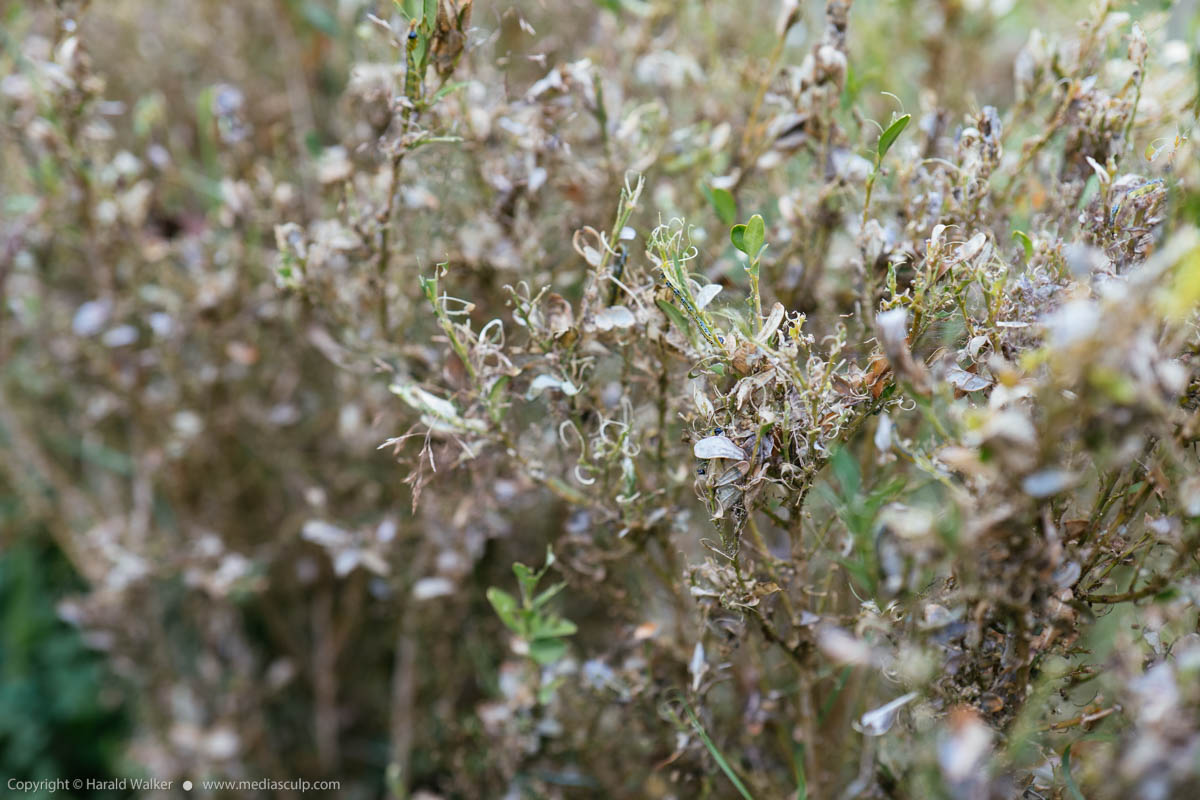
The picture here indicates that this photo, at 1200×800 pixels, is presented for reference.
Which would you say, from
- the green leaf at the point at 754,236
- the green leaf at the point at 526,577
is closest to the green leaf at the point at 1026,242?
the green leaf at the point at 754,236

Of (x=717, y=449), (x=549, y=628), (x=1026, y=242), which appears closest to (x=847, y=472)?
(x=717, y=449)

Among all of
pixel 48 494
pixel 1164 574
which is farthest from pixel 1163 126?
pixel 48 494

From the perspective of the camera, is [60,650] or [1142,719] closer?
[1142,719]

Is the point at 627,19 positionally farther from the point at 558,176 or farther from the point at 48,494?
the point at 48,494

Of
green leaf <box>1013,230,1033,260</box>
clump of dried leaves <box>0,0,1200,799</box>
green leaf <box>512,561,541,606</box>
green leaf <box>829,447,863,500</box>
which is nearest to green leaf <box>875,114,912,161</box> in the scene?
clump of dried leaves <box>0,0,1200,799</box>

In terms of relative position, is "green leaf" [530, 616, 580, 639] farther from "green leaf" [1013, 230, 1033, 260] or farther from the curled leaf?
"green leaf" [1013, 230, 1033, 260]

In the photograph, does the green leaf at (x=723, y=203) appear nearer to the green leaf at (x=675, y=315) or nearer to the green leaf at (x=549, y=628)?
A: the green leaf at (x=675, y=315)

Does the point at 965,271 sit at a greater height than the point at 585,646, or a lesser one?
greater
